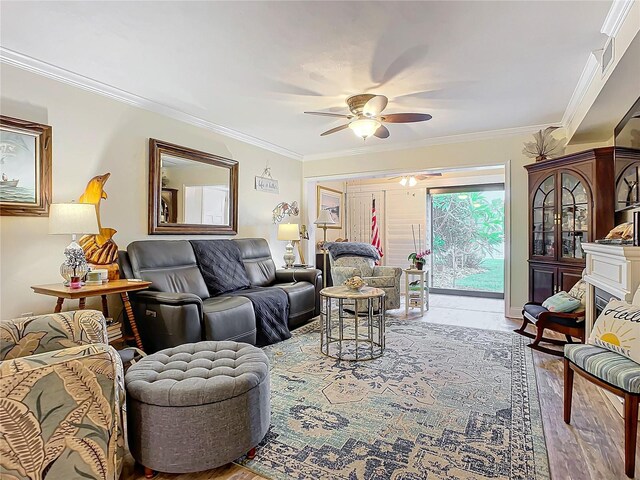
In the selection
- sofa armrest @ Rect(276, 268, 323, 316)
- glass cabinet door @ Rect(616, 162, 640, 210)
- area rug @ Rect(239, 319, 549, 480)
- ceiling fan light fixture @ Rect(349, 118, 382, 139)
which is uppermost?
ceiling fan light fixture @ Rect(349, 118, 382, 139)

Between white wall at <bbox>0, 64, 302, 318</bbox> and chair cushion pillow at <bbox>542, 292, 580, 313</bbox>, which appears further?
chair cushion pillow at <bbox>542, 292, 580, 313</bbox>

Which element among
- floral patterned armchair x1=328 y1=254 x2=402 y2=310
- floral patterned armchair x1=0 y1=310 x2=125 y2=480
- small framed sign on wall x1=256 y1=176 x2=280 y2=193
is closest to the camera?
floral patterned armchair x1=0 y1=310 x2=125 y2=480

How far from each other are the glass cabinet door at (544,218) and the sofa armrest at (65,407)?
449 centimetres

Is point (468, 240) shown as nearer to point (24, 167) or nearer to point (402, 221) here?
point (402, 221)

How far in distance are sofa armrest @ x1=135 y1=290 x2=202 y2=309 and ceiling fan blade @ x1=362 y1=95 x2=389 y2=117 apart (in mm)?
2211

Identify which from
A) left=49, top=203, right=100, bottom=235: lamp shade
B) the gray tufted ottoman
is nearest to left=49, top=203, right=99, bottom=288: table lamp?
left=49, top=203, right=100, bottom=235: lamp shade

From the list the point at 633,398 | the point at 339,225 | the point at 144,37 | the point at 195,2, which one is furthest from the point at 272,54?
the point at 339,225

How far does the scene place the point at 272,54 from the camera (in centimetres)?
269

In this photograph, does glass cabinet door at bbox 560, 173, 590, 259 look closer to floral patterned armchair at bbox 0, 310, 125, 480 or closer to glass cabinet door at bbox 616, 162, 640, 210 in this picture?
glass cabinet door at bbox 616, 162, 640, 210

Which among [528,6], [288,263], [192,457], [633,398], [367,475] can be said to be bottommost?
[367,475]

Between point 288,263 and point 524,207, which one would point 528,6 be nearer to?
point 524,207

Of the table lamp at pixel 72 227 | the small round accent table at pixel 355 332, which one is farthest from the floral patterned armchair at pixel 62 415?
the small round accent table at pixel 355 332

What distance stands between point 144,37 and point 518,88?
3.15m

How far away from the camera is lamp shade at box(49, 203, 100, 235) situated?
106 inches
